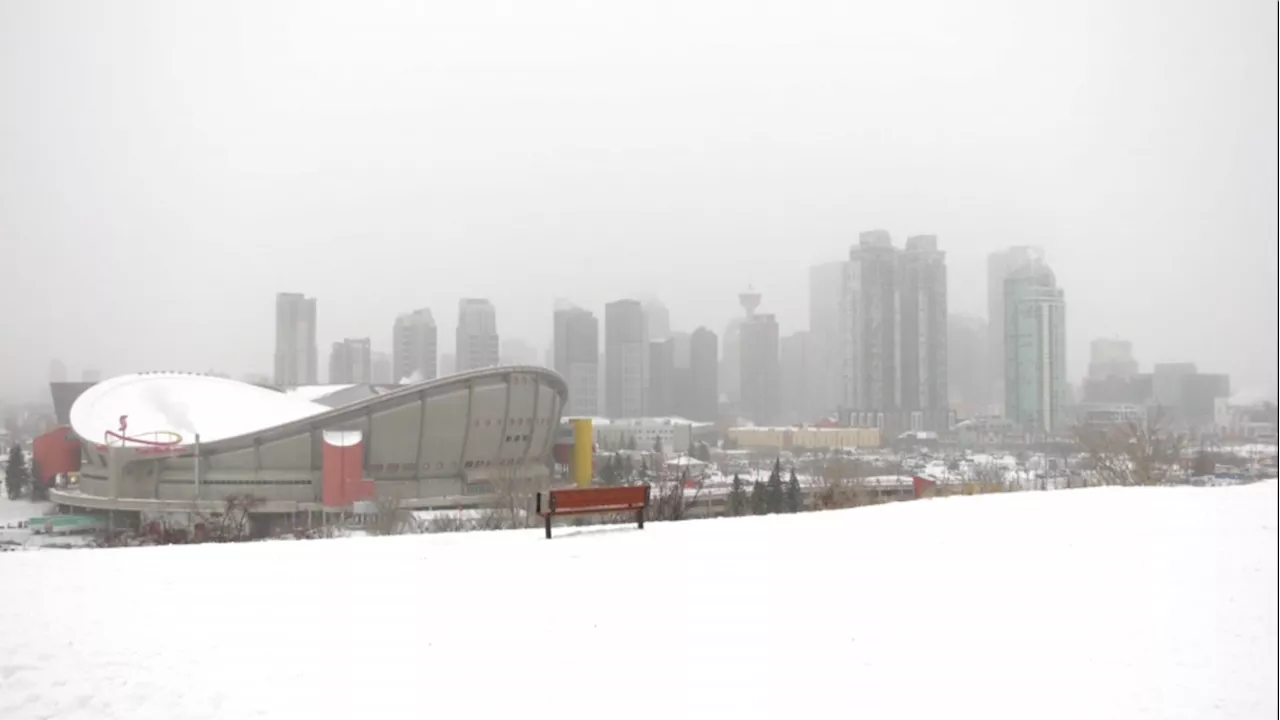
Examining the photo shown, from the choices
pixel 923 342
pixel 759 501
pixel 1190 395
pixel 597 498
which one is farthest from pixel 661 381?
pixel 597 498

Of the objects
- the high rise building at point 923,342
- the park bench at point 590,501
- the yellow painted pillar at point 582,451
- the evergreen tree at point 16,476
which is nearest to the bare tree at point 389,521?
the park bench at point 590,501

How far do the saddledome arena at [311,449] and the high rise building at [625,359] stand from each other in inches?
2107

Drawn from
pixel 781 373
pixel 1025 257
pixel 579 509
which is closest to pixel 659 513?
pixel 579 509

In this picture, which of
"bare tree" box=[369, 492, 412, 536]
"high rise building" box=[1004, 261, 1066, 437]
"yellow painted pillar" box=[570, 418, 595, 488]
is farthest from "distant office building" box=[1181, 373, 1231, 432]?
"bare tree" box=[369, 492, 412, 536]

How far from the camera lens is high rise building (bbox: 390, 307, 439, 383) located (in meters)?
111

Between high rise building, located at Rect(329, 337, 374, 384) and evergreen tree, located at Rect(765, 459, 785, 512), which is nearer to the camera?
evergreen tree, located at Rect(765, 459, 785, 512)

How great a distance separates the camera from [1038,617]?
24.8 feet

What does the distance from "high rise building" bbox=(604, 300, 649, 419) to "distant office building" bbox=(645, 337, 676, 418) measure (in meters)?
1.62

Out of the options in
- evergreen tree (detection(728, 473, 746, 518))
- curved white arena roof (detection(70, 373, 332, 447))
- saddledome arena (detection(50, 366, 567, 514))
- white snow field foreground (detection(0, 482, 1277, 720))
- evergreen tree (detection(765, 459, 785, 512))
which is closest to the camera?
white snow field foreground (detection(0, 482, 1277, 720))

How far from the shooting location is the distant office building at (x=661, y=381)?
11312 centimetres

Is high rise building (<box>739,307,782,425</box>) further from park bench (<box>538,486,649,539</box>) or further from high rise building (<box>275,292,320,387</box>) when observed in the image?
park bench (<box>538,486,649,539</box>)

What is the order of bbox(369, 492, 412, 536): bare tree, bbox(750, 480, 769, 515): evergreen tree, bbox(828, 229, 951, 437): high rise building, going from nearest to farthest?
bbox(369, 492, 412, 536): bare tree < bbox(750, 480, 769, 515): evergreen tree < bbox(828, 229, 951, 437): high rise building

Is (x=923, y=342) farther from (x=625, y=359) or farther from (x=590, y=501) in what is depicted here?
(x=590, y=501)

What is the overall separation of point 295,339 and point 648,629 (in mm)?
111989
